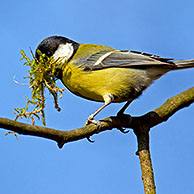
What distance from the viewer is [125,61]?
2.86 metres

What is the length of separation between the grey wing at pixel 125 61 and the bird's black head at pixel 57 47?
194 mm

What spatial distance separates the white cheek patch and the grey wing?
173mm

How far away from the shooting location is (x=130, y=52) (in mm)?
2959

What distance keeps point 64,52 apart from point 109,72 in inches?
18.1

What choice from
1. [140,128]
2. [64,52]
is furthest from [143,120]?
[64,52]

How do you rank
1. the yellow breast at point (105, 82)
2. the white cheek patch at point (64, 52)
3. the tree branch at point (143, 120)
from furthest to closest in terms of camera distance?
1. the white cheek patch at point (64, 52)
2. the yellow breast at point (105, 82)
3. the tree branch at point (143, 120)

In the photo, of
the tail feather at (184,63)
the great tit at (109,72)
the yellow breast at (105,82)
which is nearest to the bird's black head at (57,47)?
the great tit at (109,72)

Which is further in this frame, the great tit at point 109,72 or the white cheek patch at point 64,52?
the white cheek patch at point 64,52

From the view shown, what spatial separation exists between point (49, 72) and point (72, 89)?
13.2 inches

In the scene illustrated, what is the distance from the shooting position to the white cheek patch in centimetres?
290

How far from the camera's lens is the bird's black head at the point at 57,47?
9.42ft

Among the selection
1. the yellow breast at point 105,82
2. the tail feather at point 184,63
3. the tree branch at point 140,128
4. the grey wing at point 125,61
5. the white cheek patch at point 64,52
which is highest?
the white cheek patch at point 64,52

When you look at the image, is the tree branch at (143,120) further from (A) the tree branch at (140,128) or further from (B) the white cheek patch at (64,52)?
(B) the white cheek patch at (64,52)

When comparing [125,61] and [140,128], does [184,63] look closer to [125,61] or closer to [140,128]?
[125,61]
